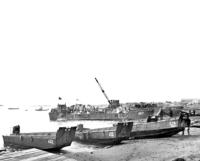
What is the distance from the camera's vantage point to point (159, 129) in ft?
70.3

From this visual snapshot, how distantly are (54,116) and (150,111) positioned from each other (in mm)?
31970

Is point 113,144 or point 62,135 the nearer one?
point 62,135

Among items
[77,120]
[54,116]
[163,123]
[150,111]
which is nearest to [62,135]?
[163,123]

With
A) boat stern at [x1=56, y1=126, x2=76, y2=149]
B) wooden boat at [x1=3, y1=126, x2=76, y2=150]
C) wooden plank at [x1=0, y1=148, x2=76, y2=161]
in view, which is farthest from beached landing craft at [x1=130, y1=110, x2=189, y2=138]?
wooden plank at [x1=0, y1=148, x2=76, y2=161]

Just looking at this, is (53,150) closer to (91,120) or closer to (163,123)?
(163,123)

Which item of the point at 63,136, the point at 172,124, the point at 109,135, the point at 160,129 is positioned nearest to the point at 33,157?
the point at 63,136

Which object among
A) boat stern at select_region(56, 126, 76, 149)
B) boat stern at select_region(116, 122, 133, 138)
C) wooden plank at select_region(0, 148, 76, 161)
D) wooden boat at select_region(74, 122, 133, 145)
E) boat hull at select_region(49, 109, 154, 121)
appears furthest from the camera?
boat hull at select_region(49, 109, 154, 121)

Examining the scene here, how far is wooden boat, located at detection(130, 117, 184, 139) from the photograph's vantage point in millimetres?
21094

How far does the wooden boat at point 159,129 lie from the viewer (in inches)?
830

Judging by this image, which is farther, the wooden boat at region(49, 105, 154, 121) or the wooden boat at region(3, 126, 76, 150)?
the wooden boat at region(49, 105, 154, 121)

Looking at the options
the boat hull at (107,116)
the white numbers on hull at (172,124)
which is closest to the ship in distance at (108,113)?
the boat hull at (107,116)

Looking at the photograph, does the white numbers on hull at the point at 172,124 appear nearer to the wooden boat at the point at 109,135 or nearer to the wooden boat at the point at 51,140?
the wooden boat at the point at 109,135

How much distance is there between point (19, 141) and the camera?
19906 millimetres

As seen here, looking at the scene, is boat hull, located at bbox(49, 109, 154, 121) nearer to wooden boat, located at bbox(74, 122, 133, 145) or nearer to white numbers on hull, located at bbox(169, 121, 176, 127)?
white numbers on hull, located at bbox(169, 121, 176, 127)
